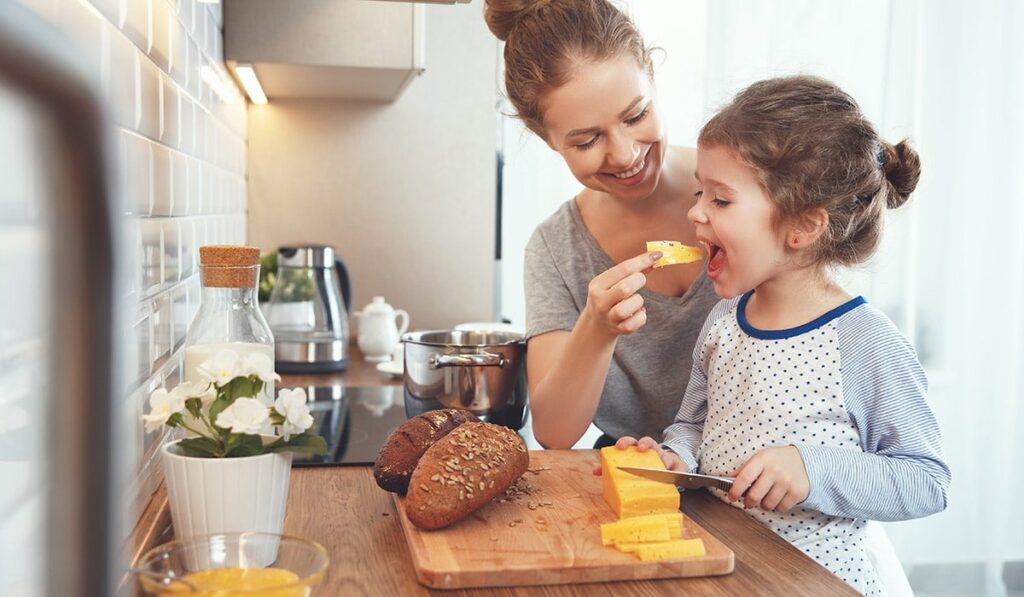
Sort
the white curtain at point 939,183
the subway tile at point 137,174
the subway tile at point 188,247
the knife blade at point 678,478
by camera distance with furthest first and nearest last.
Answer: the white curtain at point 939,183
the subway tile at point 188,247
the knife blade at point 678,478
the subway tile at point 137,174

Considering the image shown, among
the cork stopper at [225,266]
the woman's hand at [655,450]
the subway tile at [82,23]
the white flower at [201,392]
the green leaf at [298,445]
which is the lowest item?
the woman's hand at [655,450]

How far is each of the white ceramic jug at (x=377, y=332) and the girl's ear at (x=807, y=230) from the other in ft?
3.94

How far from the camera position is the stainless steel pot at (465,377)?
1.36 m

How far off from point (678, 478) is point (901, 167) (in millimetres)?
627

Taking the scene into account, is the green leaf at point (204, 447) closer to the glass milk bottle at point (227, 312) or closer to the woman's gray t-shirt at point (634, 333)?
the glass milk bottle at point (227, 312)

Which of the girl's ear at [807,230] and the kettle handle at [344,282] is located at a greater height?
the girl's ear at [807,230]

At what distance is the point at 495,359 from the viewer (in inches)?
54.0

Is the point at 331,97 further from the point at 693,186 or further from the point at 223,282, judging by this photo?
the point at 223,282

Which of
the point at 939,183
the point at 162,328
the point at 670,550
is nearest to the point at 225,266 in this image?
the point at 162,328

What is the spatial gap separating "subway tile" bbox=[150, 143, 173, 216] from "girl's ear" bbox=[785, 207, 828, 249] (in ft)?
2.82

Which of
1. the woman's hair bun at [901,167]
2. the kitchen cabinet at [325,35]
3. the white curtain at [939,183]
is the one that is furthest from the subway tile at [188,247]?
the white curtain at [939,183]

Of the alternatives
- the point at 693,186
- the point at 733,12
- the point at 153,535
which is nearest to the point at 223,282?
the point at 153,535

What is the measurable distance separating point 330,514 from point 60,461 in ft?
2.82

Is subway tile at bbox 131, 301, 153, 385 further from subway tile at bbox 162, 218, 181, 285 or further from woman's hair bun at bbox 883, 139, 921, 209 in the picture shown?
woman's hair bun at bbox 883, 139, 921, 209
